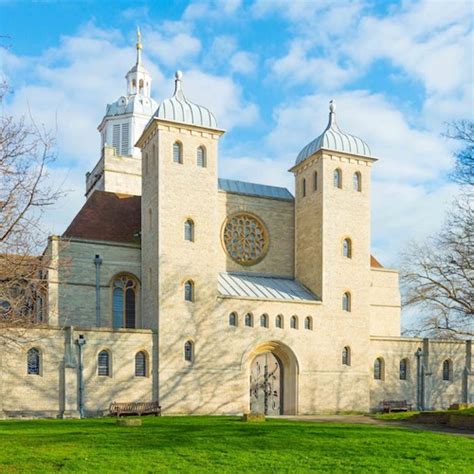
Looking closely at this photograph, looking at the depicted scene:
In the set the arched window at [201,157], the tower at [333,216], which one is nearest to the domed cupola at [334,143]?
the tower at [333,216]

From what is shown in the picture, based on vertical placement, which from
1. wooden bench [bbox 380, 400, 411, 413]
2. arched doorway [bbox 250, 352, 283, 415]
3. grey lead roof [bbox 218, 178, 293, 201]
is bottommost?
arched doorway [bbox 250, 352, 283, 415]

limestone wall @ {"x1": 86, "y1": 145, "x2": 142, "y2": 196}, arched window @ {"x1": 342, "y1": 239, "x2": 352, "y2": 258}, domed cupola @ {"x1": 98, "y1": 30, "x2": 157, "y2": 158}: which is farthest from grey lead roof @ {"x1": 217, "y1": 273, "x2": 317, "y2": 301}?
domed cupola @ {"x1": 98, "y1": 30, "x2": 157, "y2": 158}

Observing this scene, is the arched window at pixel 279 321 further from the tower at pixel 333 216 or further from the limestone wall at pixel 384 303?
the limestone wall at pixel 384 303

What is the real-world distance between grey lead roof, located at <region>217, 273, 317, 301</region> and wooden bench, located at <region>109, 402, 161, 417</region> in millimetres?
6407

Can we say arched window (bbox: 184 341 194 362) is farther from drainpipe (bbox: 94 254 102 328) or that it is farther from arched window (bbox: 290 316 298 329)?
arched window (bbox: 290 316 298 329)

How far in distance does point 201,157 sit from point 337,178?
783cm

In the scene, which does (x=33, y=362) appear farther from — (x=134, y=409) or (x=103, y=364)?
(x=134, y=409)

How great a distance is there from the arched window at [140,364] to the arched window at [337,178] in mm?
13654

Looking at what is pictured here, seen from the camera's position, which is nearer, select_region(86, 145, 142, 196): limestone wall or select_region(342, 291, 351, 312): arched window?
select_region(342, 291, 351, 312): arched window

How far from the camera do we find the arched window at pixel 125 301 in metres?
31.3

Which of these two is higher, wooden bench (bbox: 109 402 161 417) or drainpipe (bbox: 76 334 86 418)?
drainpipe (bbox: 76 334 86 418)

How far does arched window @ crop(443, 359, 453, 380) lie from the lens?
35272 millimetres

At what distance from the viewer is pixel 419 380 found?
34344 mm

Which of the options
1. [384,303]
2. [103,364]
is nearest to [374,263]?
[384,303]
